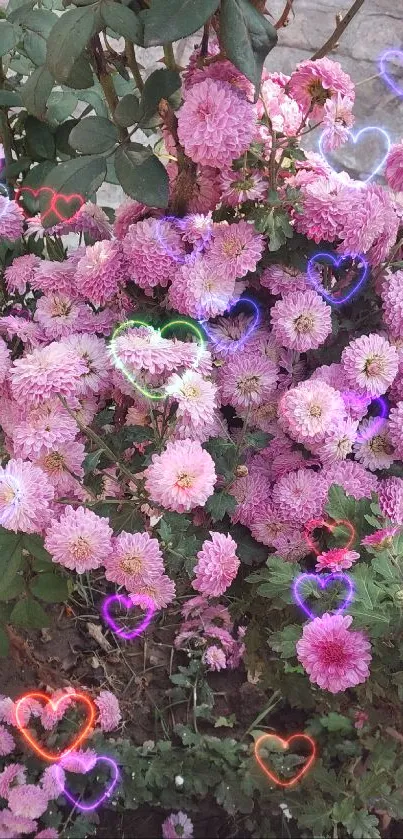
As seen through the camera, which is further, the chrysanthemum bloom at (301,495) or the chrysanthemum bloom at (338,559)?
the chrysanthemum bloom at (301,495)

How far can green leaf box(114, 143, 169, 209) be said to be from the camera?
0.95 metres

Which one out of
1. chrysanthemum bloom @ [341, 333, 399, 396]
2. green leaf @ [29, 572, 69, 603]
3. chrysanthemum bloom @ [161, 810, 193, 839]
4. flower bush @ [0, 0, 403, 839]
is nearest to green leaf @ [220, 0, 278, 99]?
flower bush @ [0, 0, 403, 839]

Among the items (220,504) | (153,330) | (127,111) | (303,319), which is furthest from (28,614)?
(127,111)

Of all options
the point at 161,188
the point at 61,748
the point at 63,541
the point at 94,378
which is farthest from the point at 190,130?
the point at 61,748

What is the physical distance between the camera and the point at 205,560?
0.96 metres

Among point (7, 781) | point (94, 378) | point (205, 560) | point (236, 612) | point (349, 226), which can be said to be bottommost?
point (7, 781)

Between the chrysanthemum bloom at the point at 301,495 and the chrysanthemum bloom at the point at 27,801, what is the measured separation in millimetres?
740

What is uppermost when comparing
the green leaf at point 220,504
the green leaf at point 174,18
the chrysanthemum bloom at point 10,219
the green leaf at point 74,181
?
the green leaf at point 174,18

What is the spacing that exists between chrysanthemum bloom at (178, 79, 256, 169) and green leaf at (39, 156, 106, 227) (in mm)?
131

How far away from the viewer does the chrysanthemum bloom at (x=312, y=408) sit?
37.9 inches

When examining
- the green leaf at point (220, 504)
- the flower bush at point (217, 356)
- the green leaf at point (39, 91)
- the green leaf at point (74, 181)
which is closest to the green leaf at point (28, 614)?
the flower bush at point (217, 356)

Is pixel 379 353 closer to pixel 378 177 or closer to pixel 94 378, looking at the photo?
pixel 94 378

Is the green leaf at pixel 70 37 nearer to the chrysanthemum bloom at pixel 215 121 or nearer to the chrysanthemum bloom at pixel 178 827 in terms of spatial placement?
the chrysanthemum bloom at pixel 215 121

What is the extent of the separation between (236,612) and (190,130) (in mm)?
703
